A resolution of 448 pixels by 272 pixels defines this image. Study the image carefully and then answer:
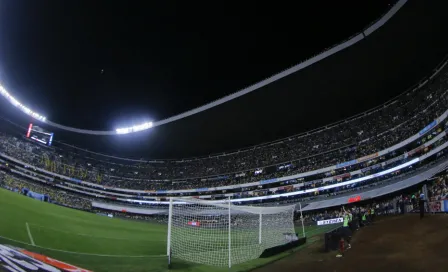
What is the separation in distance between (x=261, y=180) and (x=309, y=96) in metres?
15.6

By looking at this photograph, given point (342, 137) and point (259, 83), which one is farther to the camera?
point (342, 137)

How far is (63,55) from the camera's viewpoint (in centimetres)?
2141

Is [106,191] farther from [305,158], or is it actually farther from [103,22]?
[103,22]

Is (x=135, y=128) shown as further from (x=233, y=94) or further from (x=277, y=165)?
(x=277, y=165)

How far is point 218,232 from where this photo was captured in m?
11.8

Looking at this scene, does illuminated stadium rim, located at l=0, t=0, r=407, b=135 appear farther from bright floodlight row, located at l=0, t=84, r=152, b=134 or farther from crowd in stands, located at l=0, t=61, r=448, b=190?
crowd in stands, located at l=0, t=61, r=448, b=190

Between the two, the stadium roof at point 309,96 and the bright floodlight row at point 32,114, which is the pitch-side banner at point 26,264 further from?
the bright floodlight row at point 32,114

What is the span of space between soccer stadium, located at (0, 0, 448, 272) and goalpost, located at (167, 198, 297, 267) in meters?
0.07

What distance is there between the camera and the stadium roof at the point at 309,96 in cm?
2656

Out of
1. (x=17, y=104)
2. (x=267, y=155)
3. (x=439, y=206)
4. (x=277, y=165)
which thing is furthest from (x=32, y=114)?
(x=439, y=206)

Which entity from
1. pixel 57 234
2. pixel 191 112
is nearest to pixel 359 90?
pixel 191 112

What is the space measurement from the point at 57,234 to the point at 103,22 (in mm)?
12810

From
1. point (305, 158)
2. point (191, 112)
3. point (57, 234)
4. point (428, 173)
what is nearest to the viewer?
point (57, 234)

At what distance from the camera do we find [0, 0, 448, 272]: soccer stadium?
9633 mm
